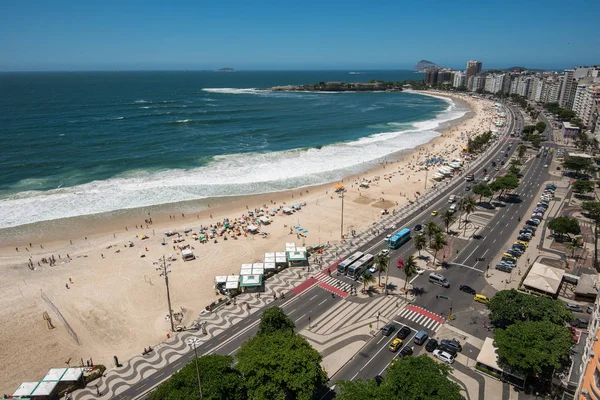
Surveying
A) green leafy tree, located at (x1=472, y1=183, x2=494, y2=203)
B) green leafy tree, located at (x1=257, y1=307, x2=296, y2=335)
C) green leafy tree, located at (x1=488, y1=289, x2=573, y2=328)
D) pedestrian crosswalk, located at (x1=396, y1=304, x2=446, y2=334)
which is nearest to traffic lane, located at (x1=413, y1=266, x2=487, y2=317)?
pedestrian crosswalk, located at (x1=396, y1=304, x2=446, y2=334)

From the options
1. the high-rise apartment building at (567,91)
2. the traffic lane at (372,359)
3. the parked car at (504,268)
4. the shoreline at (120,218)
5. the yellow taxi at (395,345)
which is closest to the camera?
the traffic lane at (372,359)

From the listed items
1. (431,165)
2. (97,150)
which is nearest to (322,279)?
(431,165)

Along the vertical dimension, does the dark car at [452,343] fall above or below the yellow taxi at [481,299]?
below

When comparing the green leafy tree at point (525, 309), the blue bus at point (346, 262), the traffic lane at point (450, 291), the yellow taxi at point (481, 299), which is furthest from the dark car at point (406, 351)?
the blue bus at point (346, 262)

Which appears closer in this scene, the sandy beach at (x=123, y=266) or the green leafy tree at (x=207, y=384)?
the green leafy tree at (x=207, y=384)

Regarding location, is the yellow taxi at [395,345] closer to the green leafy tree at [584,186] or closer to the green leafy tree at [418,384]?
the green leafy tree at [418,384]

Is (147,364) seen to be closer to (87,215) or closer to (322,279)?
(322,279)

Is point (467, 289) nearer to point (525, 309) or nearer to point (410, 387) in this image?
point (525, 309)
